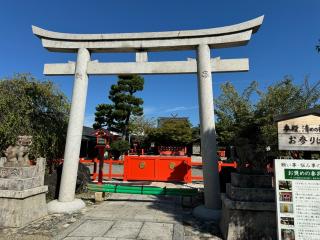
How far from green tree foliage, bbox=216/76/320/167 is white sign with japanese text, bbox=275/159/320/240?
1.18 meters

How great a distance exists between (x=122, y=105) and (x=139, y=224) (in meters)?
23.6

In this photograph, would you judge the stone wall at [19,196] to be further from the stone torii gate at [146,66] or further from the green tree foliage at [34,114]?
the green tree foliage at [34,114]

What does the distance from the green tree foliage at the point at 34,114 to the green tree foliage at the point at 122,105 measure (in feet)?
64.1

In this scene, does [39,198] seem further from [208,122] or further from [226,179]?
[226,179]

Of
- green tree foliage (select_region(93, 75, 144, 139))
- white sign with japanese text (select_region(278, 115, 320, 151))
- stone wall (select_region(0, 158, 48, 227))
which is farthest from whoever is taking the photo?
green tree foliage (select_region(93, 75, 144, 139))

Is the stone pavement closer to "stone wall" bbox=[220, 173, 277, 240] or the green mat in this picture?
the green mat

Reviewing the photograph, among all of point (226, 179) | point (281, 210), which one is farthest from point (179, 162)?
point (281, 210)

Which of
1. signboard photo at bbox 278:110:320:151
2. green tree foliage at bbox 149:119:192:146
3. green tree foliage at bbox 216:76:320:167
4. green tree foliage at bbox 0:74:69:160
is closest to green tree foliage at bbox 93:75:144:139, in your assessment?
green tree foliage at bbox 149:119:192:146

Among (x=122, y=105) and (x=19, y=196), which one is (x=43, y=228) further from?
(x=122, y=105)

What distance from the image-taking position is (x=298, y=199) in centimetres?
357

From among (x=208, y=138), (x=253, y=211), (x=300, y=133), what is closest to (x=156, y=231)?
(x=253, y=211)

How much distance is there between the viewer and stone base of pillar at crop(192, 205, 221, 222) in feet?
20.1

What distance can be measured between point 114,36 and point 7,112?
3891 mm

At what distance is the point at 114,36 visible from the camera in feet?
24.4
